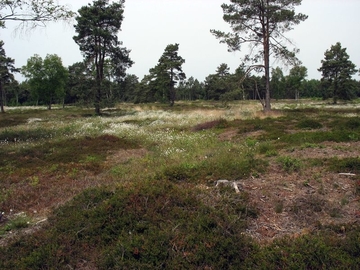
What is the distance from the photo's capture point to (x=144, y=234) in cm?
452

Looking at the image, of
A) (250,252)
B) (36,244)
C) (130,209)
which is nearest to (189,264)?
(250,252)

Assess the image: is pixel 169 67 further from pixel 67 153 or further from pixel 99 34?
pixel 67 153

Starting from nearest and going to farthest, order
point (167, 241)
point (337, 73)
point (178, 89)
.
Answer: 1. point (167, 241)
2. point (337, 73)
3. point (178, 89)

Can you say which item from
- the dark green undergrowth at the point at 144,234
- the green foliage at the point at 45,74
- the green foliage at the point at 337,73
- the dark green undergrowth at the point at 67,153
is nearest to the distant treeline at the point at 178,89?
the green foliage at the point at 337,73

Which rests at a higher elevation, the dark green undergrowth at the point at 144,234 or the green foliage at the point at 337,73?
the green foliage at the point at 337,73

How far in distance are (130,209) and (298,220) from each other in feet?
10.8

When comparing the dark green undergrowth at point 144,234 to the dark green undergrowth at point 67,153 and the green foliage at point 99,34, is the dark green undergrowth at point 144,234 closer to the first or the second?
the dark green undergrowth at point 67,153

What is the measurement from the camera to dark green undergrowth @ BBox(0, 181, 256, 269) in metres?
3.98

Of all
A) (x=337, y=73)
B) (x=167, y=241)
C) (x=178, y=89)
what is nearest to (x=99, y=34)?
(x=167, y=241)

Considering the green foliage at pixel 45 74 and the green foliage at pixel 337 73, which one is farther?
the green foliage at pixel 45 74

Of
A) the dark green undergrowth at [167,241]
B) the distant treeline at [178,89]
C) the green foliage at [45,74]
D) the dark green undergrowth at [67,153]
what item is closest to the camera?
the dark green undergrowth at [167,241]

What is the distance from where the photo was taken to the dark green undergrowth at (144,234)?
3977 millimetres

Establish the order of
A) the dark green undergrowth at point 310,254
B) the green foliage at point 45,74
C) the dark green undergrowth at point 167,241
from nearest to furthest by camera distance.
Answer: the dark green undergrowth at point 310,254, the dark green undergrowth at point 167,241, the green foliage at point 45,74

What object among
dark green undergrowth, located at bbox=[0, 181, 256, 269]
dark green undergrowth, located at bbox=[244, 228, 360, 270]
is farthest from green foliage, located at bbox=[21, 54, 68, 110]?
dark green undergrowth, located at bbox=[244, 228, 360, 270]
